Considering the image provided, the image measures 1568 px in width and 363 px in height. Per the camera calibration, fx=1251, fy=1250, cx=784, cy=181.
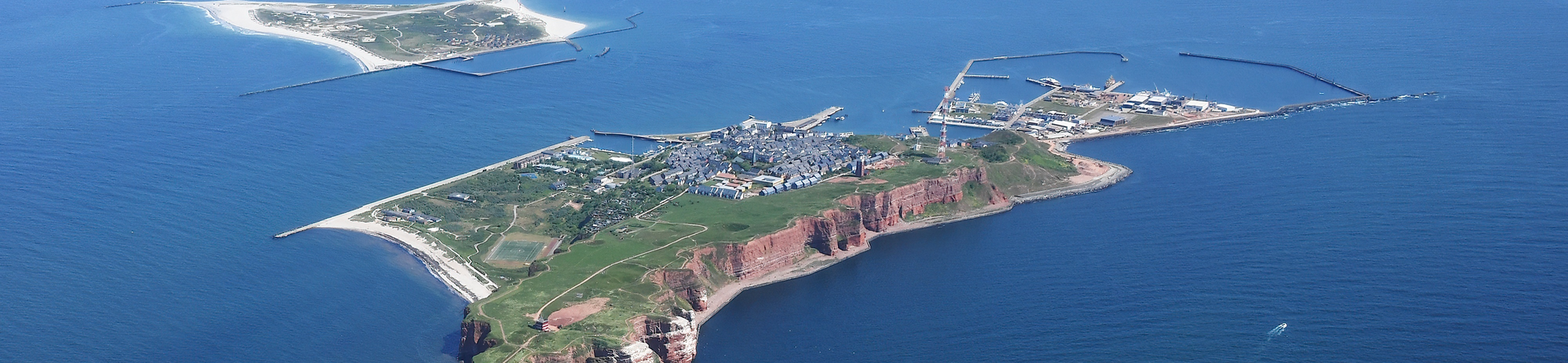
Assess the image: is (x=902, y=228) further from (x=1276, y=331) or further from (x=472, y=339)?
(x=472, y=339)

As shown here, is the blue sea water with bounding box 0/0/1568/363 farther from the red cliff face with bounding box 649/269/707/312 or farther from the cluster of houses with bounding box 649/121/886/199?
the cluster of houses with bounding box 649/121/886/199

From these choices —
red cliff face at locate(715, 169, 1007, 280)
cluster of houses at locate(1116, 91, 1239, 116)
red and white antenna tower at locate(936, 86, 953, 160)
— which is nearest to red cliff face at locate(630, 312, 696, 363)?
red cliff face at locate(715, 169, 1007, 280)

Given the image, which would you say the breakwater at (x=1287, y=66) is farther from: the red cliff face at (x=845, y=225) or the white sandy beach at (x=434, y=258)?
the white sandy beach at (x=434, y=258)

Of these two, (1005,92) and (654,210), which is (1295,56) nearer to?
(1005,92)

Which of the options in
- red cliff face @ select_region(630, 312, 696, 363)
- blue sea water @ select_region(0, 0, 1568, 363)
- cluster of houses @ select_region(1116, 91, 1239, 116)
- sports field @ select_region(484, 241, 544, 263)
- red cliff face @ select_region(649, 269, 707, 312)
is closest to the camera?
red cliff face @ select_region(630, 312, 696, 363)

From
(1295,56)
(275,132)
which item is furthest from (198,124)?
(1295,56)

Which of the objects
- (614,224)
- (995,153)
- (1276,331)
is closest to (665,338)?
(614,224)
